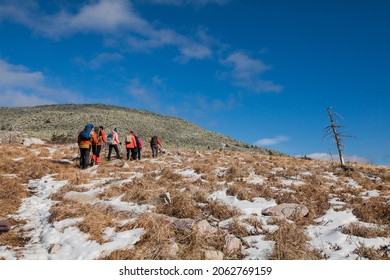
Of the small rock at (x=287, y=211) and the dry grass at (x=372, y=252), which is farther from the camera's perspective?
the small rock at (x=287, y=211)

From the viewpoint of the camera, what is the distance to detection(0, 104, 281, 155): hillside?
175 feet

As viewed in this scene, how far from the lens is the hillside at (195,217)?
6.31 metres

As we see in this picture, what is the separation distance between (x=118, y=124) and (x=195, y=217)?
5485cm

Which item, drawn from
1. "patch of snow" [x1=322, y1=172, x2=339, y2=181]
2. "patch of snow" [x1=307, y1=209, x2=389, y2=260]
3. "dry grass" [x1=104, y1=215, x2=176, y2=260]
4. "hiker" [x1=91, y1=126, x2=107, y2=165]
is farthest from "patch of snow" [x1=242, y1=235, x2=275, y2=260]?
"hiker" [x1=91, y1=126, x2=107, y2=165]

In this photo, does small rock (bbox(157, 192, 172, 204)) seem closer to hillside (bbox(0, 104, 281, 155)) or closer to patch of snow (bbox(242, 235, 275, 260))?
patch of snow (bbox(242, 235, 275, 260))

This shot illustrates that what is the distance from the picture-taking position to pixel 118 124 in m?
61.2

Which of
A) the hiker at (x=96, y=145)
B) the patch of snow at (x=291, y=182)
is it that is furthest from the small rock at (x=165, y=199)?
the hiker at (x=96, y=145)

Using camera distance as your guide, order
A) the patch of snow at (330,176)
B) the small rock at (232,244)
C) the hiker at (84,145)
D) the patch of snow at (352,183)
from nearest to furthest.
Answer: the small rock at (232,244), the patch of snow at (352,183), the patch of snow at (330,176), the hiker at (84,145)

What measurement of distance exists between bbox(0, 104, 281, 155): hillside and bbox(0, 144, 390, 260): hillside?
3764 cm

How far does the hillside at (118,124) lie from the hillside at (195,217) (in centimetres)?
3764

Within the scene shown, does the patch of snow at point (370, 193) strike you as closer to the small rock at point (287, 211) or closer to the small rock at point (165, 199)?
the small rock at point (287, 211)

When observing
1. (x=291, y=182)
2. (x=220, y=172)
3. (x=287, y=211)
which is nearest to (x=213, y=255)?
(x=287, y=211)

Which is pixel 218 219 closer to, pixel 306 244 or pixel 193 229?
pixel 193 229
